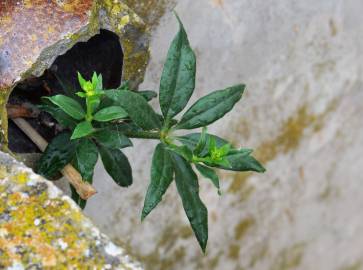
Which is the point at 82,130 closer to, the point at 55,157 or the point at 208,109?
the point at 55,157

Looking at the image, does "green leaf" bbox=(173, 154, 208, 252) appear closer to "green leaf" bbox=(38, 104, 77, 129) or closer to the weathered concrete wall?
"green leaf" bbox=(38, 104, 77, 129)

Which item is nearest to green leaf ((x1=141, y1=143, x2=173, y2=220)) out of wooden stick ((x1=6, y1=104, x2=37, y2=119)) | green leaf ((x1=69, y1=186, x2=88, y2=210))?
green leaf ((x1=69, y1=186, x2=88, y2=210))

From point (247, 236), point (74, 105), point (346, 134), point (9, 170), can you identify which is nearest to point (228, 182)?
point (247, 236)

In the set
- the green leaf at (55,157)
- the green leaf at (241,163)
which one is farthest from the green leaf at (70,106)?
the green leaf at (241,163)

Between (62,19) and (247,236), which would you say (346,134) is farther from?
(62,19)

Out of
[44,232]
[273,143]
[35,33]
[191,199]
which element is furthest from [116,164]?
[273,143]

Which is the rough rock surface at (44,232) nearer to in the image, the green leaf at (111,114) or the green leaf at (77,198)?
the green leaf at (111,114)
